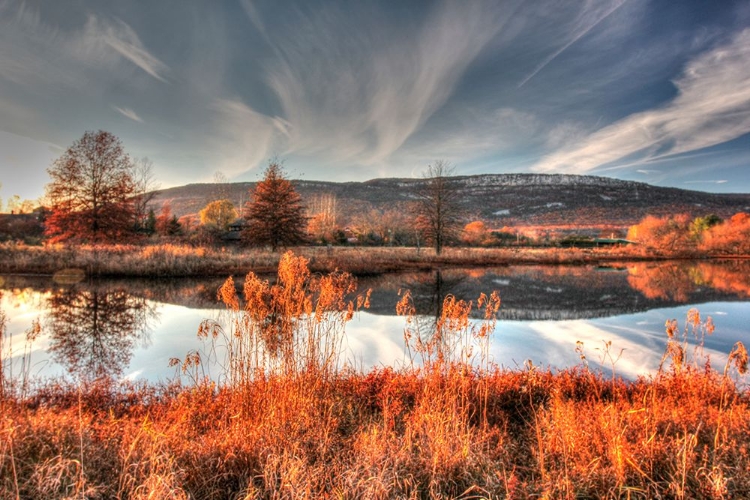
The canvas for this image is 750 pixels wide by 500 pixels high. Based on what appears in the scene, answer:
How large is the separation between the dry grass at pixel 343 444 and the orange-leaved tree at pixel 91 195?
24980 millimetres

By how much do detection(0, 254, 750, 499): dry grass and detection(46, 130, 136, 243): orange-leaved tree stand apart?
25.0 metres

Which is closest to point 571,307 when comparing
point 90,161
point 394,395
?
point 394,395

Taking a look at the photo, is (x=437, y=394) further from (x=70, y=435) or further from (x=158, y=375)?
(x=158, y=375)

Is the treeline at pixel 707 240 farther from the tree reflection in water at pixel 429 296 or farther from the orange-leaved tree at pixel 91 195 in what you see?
the orange-leaved tree at pixel 91 195

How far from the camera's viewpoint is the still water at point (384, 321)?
8562 mm

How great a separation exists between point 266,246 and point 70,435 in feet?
96.9

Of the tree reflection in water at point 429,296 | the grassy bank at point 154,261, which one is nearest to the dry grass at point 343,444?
the tree reflection in water at point 429,296

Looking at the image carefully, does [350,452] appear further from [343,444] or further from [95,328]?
[95,328]

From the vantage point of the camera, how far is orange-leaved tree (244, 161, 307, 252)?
28.9 meters

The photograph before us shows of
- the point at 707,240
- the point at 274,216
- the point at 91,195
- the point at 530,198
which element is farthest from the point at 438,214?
the point at 530,198

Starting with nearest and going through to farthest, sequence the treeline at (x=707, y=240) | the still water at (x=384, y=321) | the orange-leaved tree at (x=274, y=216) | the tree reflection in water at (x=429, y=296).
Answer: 1. the still water at (x=384, y=321)
2. the tree reflection in water at (x=429, y=296)
3. the orange-leaved tree at (x=274, y=216)
4. the treeline at (x=707, y=240)

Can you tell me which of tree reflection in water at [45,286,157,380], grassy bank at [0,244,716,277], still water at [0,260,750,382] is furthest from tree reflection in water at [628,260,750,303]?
tree reflection in water at [45,286,157,380]

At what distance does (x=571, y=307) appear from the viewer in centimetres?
1630

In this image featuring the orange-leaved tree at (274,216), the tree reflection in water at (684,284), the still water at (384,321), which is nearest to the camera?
the still water at (384,321)
